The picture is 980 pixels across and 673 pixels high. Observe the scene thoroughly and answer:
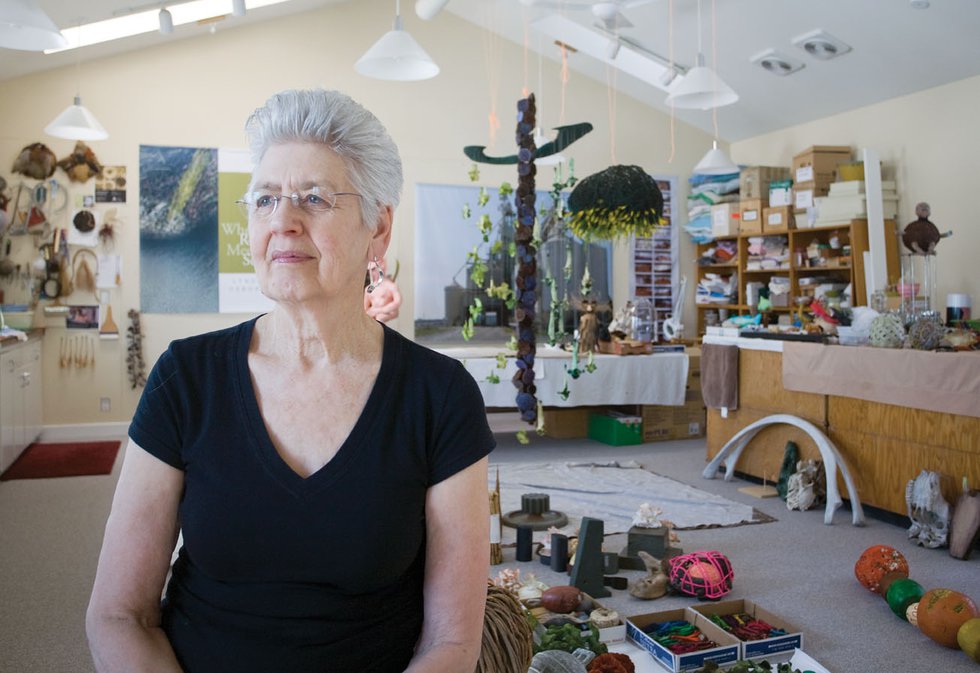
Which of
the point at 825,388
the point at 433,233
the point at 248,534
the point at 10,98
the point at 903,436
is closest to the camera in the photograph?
the point at 248,534

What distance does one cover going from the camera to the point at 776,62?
616 centimetres

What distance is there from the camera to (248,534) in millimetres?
1159

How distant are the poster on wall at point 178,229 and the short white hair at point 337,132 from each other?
5.76 meters

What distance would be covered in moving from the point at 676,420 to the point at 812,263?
1.86 metres

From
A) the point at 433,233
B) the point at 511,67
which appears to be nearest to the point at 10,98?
the point at 433,233

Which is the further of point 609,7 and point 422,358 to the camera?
point 609,7

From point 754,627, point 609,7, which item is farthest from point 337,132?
point 609,7

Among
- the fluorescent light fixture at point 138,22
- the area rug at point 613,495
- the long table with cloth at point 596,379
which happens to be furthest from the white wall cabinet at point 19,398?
the area rug at point 613,495

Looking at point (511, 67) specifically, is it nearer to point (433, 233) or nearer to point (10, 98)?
point (433, 233)

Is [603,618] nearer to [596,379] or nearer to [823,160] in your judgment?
[596,379]

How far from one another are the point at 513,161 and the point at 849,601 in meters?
2.09

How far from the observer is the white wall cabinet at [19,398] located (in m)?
4.95

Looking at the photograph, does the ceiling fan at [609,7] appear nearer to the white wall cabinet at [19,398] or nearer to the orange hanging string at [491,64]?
the orange hanging string at [491,64]

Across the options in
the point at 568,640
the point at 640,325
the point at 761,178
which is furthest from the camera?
the point at 761,178
